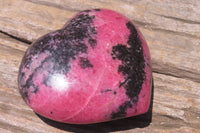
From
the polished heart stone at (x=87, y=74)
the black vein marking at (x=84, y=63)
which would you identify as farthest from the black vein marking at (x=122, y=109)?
the black vein marking at (x=84, y=63)

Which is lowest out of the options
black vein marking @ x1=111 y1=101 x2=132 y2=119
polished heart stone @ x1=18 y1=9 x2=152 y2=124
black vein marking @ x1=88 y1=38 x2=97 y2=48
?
black vein marking @ x1=111 y1=101 x2=132 y2=119

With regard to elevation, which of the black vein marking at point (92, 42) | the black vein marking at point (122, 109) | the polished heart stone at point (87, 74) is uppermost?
the black vein marking at point (92, 42)

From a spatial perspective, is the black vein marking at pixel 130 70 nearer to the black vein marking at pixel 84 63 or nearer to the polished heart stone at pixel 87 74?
the polished heart stone at pixel 87 74

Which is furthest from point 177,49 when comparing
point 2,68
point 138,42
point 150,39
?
point 2,68

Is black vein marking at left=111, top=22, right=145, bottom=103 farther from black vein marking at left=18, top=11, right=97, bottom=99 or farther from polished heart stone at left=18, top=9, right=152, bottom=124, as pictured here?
black vein marking at left=18, top=11, right=97, bottom=99

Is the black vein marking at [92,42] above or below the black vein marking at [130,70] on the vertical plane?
above

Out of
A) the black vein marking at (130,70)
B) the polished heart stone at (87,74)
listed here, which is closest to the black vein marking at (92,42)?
the polished heart stone at (87,74)

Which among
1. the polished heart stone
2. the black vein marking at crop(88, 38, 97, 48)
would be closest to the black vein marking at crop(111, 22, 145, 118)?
the polished heart stone

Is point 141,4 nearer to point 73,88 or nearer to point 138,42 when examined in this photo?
point 138,42
